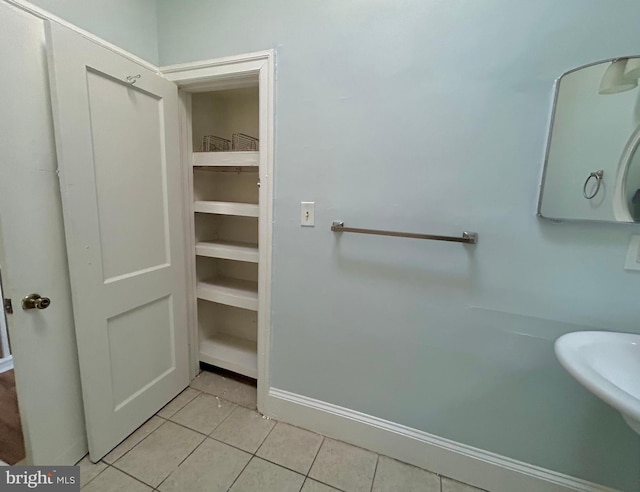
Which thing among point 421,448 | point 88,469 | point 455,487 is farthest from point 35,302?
point 455,487

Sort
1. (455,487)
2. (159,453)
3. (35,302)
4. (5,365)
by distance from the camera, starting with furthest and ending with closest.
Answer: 1. (5,365)
2. (159,453)
3. (455,487)
4. (35,302)

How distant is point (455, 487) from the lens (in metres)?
1.23

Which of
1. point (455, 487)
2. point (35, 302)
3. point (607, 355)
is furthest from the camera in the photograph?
point (455, 487)

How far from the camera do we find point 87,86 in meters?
1.09

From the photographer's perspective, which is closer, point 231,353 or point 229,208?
point 229,208

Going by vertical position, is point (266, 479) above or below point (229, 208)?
below

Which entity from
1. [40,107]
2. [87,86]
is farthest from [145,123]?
[40,107]

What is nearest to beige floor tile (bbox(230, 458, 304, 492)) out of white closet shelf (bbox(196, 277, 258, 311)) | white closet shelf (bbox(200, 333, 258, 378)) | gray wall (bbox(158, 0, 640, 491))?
gray wall (bbox(158, 0, 640, 491))

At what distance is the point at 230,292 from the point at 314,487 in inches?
43.5

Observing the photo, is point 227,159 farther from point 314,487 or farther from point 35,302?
point 314,487

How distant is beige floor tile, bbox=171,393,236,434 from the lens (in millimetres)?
1522

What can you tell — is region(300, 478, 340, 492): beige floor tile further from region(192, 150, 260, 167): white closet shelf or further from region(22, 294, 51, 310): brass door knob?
region(192, 150, 260, 167): white closet shelf

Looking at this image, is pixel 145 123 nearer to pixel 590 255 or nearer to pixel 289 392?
Answer: pixel 289 392

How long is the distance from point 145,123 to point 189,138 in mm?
309
